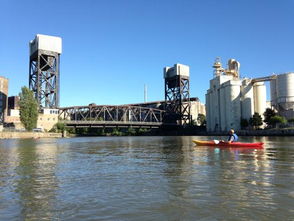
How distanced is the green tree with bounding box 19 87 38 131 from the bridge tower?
119 feet

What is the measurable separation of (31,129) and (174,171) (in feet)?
379

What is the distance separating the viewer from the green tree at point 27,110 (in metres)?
124

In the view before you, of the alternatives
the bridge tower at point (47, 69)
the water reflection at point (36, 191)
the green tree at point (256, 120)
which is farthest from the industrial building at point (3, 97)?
the water reflection at point (36, 191)

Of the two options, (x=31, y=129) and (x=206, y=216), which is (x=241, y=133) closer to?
(x=31, y=129)

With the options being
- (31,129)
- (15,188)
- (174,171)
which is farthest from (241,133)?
(15,188)

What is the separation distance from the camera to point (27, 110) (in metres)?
125

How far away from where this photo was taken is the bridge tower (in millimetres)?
163500

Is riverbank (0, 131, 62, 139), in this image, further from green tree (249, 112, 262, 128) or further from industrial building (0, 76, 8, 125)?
green tree (249, 112, 262, 128)

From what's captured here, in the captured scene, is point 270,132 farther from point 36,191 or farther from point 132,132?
point 36,191

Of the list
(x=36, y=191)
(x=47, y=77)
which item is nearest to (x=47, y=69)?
(x=47, y=77)

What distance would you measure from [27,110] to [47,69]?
167ft

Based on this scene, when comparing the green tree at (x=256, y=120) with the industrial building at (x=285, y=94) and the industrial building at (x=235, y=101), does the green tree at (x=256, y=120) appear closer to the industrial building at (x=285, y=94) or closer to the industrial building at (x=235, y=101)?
the industrial building at (x=235, y=101)

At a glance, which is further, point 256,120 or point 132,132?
point 132,132

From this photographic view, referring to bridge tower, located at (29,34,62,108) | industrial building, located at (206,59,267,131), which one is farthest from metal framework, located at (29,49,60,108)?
industrial building, located at (206,59,267,131)
